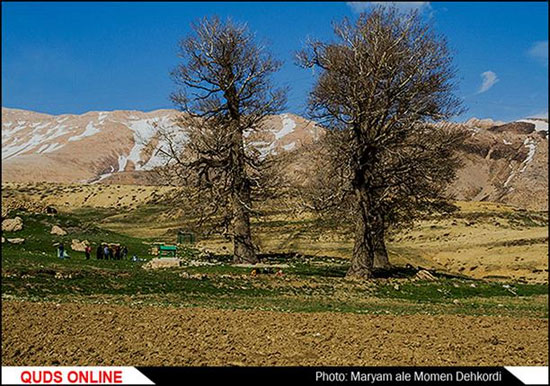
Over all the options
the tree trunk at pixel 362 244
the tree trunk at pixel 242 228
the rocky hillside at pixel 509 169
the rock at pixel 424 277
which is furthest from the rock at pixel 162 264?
the rocky hillside at pixel 509 169

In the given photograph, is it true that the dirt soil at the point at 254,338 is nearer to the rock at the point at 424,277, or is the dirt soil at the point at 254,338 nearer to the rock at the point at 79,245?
the rock at the point at 424,277

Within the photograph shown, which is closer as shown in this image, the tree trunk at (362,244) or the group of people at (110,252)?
the tree trunk at (362,244)

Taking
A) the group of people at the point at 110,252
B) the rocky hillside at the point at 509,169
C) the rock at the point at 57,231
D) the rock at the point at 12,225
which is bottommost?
the group of people at the point at 110,252

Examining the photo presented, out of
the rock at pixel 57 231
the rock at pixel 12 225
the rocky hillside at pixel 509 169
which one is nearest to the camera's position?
the rock at pixel 12 225

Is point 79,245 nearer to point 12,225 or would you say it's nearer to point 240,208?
point 12,225

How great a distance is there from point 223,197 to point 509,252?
18469 millimetres

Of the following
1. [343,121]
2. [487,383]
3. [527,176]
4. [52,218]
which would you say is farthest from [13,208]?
[527,176]

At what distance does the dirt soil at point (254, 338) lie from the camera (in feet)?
30.1

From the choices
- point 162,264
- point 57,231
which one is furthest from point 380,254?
point 57,231

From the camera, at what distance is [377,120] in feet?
80.3

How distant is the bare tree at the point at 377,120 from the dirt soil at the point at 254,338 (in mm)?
11477

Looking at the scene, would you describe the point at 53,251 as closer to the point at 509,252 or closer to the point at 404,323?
the point at 404,323

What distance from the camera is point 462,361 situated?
898cm

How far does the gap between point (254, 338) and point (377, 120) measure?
15612mm
